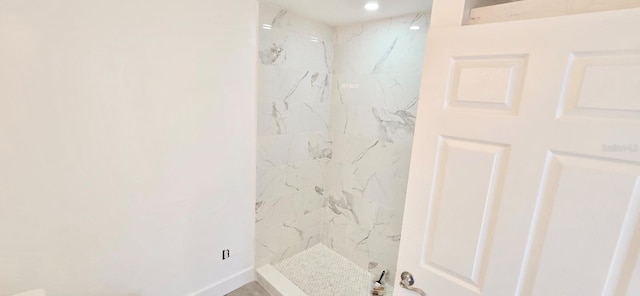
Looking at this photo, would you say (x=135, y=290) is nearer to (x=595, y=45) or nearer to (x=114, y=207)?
(x=114, y=207)

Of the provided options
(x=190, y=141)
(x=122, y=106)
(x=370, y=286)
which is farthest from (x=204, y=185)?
(x=370, y=286)

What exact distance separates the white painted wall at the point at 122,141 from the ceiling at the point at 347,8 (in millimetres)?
356

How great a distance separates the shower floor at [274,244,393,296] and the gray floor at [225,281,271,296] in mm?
236

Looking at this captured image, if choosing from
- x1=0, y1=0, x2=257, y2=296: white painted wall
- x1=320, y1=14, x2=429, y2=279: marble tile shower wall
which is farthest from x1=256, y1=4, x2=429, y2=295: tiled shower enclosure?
x1=0, y1=0, x2=257, y2=296: white painted wall

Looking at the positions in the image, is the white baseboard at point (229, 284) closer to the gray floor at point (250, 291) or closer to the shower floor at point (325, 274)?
the gray floor at point (250, 291)

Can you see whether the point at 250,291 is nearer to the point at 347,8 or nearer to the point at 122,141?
the point at 122,141

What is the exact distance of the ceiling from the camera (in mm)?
1832

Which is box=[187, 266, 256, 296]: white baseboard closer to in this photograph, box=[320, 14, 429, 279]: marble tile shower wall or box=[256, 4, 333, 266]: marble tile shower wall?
box=[256, 4, 333, 266]: marble tile shower wall

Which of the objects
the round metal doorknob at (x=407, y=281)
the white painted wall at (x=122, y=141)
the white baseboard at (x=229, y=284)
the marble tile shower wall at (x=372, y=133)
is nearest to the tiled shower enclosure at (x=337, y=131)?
the marble tile shower wall at (x=372, y=133)

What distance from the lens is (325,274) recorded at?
2480 millimetres

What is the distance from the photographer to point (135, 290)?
5.58 feet

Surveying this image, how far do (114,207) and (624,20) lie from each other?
2.27 m

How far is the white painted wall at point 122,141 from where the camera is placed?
1.25 meters

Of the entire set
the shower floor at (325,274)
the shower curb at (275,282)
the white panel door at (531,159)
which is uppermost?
the white panel door at (531,159)
